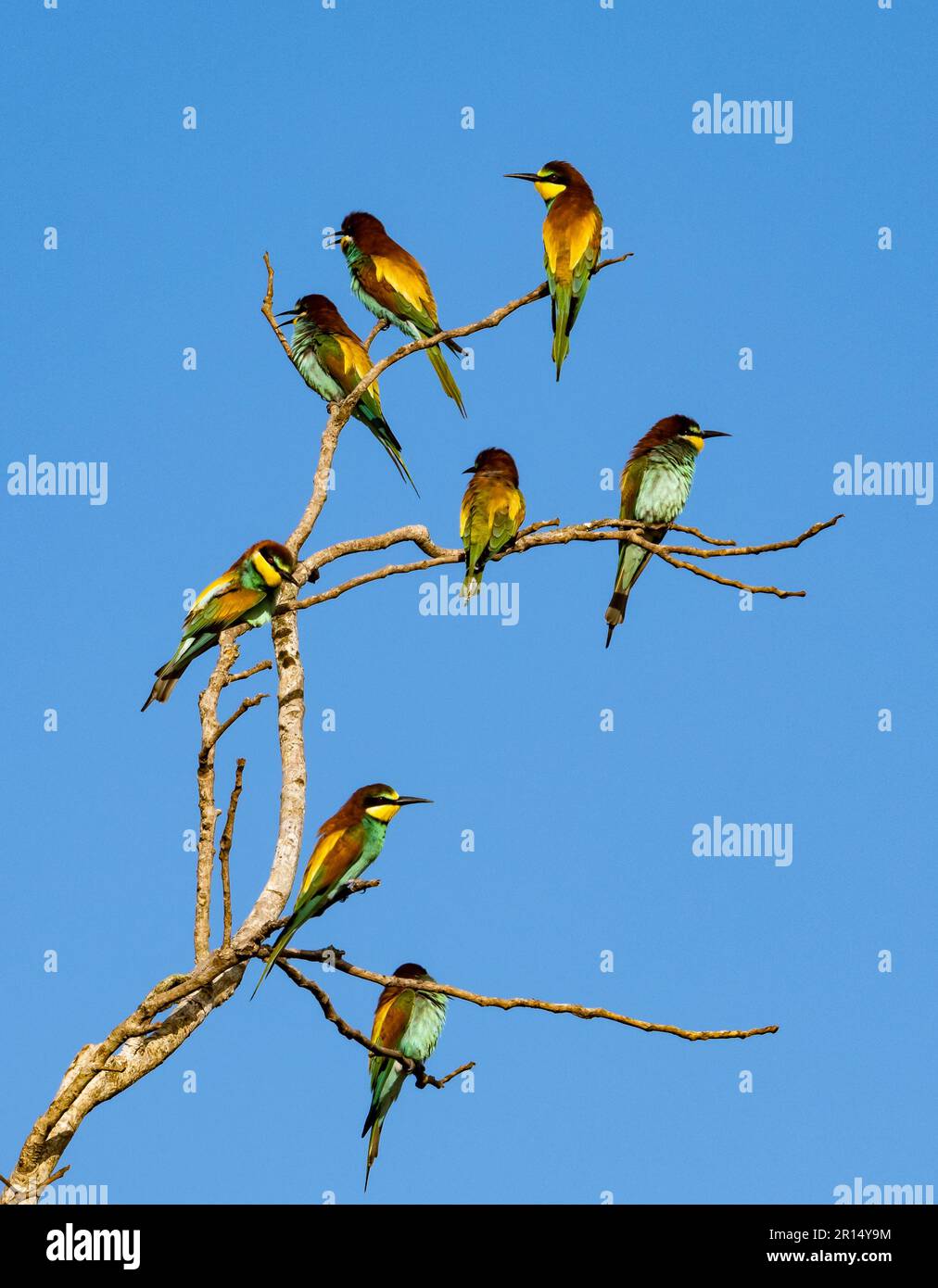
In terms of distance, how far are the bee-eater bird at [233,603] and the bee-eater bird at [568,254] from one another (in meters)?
1.68

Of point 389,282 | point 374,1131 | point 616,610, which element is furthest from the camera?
point 389,282

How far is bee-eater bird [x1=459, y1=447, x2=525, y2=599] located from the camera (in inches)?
218

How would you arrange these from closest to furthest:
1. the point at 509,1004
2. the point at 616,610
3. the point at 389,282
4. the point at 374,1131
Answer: the point at 509,1004 → the point at 374,1131 → the point at 616,610 → the point at 389,282

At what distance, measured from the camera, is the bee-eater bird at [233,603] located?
184 inches

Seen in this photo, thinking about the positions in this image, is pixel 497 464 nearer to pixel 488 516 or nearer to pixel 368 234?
pixel 488 516

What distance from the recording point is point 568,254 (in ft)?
19.4

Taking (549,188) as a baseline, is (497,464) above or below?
below

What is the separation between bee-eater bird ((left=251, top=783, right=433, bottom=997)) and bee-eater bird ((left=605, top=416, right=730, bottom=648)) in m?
1.88

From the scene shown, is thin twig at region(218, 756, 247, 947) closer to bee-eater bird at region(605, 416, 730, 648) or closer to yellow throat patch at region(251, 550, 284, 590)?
yellow throat patch at region(251, 550, 284, 590)

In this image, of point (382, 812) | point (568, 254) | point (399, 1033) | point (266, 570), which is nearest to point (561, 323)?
point (568, 254)

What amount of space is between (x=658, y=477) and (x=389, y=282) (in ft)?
5.18
